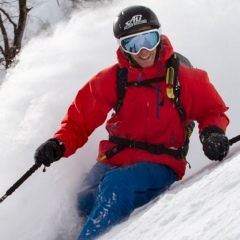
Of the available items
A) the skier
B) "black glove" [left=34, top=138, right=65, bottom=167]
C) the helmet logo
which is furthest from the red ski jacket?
the helmet logo

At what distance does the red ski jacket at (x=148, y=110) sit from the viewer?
10.8 ft

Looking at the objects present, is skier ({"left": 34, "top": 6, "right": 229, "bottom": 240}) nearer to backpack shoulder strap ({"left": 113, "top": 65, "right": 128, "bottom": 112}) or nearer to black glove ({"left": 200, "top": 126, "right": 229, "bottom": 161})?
backpack shoulder strap ({"left": 113, "top": 65, "right": 128, "bottom": 112})

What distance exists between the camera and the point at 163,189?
132 inches

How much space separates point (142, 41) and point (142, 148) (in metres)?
0.74

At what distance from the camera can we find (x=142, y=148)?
11.0ft

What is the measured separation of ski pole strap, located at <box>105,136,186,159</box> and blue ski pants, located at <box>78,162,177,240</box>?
4.2 inches

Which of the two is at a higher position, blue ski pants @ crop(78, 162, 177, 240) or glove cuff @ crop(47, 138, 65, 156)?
glove cuff @ crop(47, 138, 65, 156)

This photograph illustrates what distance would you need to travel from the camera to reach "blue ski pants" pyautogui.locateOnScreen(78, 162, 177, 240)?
2883 mm

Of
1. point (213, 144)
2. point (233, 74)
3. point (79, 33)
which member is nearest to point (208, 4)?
point (233, 74)

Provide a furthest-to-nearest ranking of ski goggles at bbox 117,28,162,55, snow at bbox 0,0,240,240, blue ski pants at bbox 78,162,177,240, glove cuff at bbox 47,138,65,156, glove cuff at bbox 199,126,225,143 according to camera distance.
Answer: glove cuff at bbox 47,138,65,156 < ski goggles at bbox 117,28,162,55 < glove cuff at bbox 199,126,225,143 < blue ski pants at bbox 78,162,177,240 < snow at bbox 0,0,240,240

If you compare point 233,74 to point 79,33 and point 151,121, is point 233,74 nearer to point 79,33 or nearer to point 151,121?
point 79,33

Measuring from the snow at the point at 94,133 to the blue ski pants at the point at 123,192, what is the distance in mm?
101

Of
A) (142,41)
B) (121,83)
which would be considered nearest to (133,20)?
(142,41)

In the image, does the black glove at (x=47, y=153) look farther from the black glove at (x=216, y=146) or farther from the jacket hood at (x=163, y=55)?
the black glove at (x=216, y=146)
